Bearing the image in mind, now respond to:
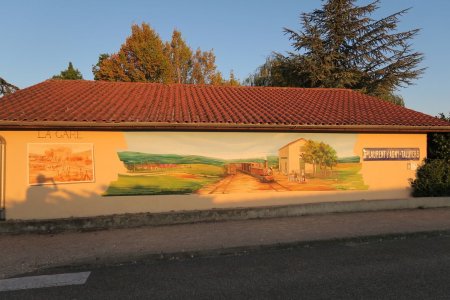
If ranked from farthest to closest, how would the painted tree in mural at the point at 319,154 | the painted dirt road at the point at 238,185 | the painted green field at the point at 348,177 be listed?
the painted green field at the point at 348,177, the painted tree in mural at the point at 319,154, the painted dirt road at the point at 238,185

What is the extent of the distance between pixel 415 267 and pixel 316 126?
578cm

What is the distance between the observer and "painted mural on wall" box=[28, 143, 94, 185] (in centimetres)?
1011

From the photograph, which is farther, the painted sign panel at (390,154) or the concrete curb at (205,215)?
the painted sign panel at (390,154)

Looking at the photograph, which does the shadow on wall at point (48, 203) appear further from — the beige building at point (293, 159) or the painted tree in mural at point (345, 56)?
the painted tree in mural at point (345, 56)

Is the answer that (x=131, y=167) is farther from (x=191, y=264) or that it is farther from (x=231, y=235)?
(x=191, y=264)

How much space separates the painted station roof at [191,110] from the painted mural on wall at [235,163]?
41 centimetres

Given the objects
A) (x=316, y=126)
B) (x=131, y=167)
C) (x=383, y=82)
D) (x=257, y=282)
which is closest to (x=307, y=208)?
(x=316, y=126)

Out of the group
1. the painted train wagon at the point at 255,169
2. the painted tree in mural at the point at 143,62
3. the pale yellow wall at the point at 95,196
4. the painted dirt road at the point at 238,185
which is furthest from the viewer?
the painted tree in mural at the point at 143,62

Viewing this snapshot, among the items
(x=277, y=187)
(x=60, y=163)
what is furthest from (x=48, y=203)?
(x=277, y=187)

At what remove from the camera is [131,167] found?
10602 millimetres

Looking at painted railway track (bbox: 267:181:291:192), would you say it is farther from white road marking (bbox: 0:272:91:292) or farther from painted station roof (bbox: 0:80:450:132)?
white road marking (bbox: 0:272:91:292)

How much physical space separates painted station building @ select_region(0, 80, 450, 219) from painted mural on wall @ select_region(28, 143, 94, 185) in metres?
0.03

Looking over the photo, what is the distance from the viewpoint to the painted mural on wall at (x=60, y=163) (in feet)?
33.2

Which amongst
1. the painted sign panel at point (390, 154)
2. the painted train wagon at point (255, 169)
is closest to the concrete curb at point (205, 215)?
the painted train wagon at point (255, 169)
